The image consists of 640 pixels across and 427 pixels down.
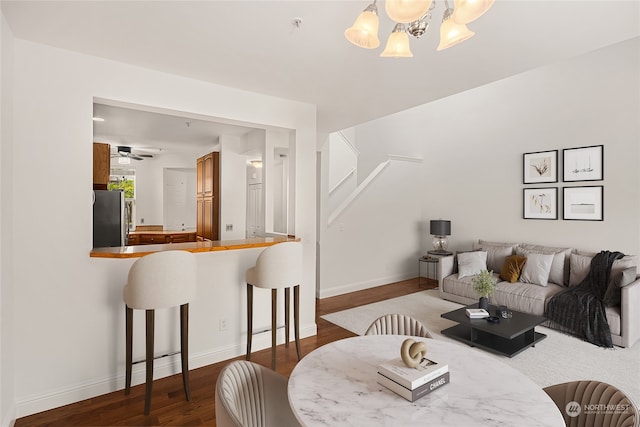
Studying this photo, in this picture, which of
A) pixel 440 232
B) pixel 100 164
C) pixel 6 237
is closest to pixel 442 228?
pixel 440 232

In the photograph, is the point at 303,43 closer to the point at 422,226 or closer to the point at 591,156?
the point at 591,156

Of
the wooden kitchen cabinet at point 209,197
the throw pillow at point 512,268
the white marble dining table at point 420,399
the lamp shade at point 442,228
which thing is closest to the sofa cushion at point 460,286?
the throw pillow at point 512,268

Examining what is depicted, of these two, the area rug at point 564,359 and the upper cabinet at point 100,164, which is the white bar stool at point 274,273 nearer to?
the area rug at point 564,359

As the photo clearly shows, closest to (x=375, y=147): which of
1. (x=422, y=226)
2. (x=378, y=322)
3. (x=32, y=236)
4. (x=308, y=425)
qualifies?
(x=422, y=226)

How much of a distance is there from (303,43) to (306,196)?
1690mm

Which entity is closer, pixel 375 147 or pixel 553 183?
pixel 553 183

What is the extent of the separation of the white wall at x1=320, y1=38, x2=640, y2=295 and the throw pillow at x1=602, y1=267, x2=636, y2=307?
71 centimetres

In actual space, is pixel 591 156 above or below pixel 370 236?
above

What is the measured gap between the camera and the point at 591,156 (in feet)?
14.1

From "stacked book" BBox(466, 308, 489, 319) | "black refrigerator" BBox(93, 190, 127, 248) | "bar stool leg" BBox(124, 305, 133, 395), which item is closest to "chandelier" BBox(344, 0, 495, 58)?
"bar stool leg" BBox(124, 305, 133, 395)

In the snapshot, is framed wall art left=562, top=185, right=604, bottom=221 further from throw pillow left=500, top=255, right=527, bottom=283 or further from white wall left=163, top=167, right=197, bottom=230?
white wall left=163, top=167, right=197, bottom=230

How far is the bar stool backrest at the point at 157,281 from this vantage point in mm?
2305

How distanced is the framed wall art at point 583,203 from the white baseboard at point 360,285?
279cm

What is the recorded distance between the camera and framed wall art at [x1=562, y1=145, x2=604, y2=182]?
13.8 ft
